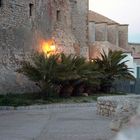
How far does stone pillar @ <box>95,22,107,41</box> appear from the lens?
51.0 metres

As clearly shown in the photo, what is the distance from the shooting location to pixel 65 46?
104ft

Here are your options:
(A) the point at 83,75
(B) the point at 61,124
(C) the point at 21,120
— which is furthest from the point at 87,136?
(A) the point at 83,75

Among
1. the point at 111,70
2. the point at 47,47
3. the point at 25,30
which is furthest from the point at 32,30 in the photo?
the point at 111,70

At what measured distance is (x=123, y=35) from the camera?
5788 cm

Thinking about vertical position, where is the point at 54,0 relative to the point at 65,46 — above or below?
above

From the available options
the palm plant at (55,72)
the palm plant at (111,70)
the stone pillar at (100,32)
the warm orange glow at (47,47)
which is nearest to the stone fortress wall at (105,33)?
the stone pillar at (100,32)

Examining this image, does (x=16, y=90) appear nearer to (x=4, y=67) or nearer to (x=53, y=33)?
(x=4, y=67)

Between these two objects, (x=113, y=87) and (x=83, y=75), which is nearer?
(x=83, y=75)

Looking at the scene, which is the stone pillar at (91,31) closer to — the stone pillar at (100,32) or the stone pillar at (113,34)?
the stone pillar at (100,32)

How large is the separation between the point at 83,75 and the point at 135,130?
21921 millimetres

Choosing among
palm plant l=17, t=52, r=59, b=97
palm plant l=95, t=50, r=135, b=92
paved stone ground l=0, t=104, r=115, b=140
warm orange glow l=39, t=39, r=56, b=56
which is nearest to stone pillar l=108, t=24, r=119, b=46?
palm plant l=95, t=50, r=135, b=92

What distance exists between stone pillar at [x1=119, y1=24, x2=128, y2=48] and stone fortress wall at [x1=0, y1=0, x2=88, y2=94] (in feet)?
83.2

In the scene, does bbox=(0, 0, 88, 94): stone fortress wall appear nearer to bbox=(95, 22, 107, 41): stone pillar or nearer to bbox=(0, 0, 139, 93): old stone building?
bbox=(0, 0, 139, 93): old stone building

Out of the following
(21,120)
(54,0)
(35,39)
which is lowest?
(21,120)
